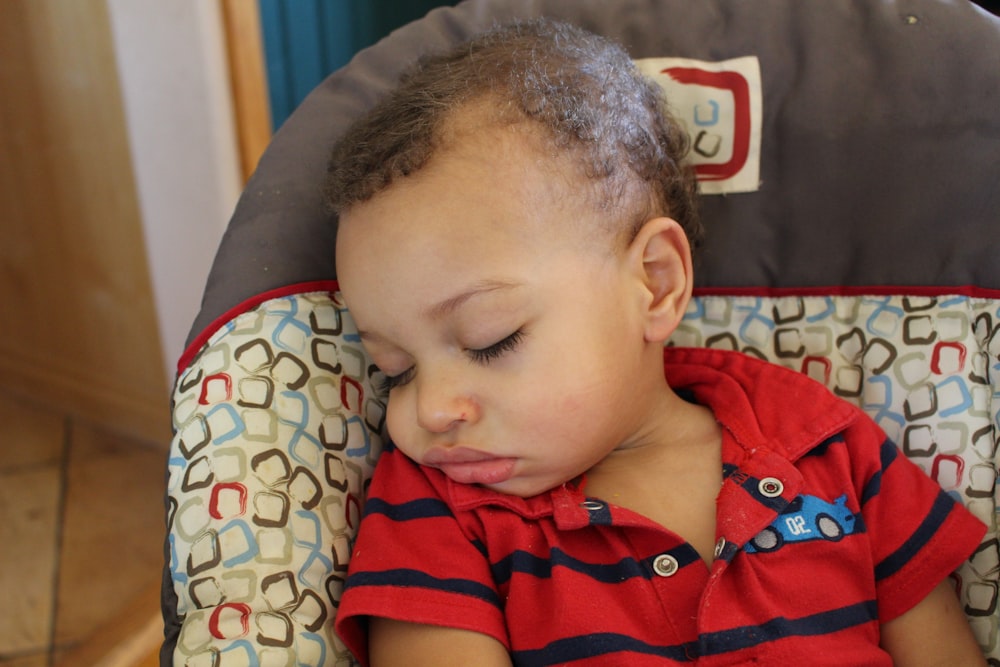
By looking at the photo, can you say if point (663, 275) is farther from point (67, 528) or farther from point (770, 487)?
point (67, 528)

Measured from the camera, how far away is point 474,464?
82 centimetres

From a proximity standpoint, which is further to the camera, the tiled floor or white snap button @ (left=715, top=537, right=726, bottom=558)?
the tiled floor

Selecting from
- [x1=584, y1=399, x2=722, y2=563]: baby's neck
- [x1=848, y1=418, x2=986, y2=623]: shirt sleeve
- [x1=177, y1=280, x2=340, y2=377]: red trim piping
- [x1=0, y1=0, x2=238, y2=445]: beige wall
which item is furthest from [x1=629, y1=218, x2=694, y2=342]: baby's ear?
[x1=0, y1=0, x2=238, y2=445]: beige wall

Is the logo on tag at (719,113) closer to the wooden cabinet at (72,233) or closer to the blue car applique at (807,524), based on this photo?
the blue car applique at (807,524)

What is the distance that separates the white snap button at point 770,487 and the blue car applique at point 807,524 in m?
0.02

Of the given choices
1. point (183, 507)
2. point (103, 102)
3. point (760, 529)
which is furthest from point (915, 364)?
point (103, 102)

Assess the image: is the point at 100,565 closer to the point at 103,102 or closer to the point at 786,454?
the point at 103,102

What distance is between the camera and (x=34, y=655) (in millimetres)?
1621

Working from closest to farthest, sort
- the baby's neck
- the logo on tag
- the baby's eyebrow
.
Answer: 1. the baby's eyebrow
2. the baby's neck
3. the logo on tag

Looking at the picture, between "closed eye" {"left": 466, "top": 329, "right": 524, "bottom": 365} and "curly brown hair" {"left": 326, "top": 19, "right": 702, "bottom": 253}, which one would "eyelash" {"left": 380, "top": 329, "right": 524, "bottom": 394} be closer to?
"closed eye" {"left": 466, "top": 329, "right": 524, "bottom": 365}

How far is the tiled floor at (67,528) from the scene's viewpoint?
168 centimetres

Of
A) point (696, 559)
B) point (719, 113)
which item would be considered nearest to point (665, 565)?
point (696, 559)

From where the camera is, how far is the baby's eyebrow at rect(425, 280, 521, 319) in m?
0.77

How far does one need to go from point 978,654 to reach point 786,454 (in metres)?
0.24
